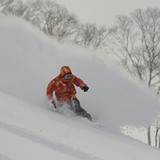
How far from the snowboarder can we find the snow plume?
29.6 inches

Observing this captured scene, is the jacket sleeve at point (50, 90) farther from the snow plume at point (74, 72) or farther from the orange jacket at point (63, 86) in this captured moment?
the snow plume at point (74, 72)

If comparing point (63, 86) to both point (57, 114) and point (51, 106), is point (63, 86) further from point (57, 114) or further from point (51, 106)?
point (57, 114)

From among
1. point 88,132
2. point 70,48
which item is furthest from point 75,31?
point 88,132

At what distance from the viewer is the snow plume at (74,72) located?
21.4ft

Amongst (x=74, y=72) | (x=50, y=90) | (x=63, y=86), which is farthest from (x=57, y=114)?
(x=74, y=72)

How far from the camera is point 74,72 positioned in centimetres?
773

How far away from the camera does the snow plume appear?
21.4 feet

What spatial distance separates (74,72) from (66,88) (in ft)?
7.57

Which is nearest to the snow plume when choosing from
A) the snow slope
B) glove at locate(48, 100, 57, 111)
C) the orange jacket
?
the snow slope

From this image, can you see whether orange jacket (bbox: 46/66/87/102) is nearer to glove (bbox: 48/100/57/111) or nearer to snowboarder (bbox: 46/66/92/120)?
snowboarder (bbox: 46/66/92/120)

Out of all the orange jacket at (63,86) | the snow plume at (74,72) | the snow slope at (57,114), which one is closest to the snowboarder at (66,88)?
the orange jacket at (63,86)

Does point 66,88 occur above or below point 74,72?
below

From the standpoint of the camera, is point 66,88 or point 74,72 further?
point 74,72

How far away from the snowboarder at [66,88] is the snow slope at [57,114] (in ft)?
1.24
